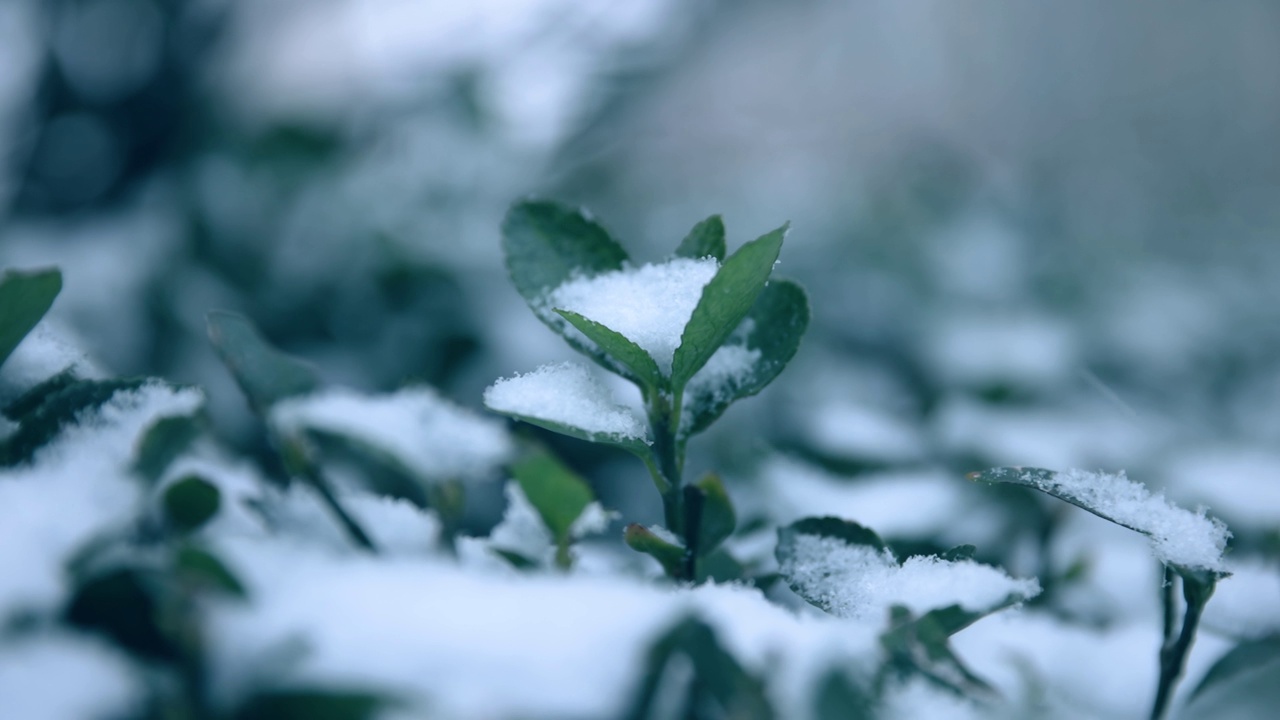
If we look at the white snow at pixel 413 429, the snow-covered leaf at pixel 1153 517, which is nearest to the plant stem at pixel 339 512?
the white snow at pixel 413 429

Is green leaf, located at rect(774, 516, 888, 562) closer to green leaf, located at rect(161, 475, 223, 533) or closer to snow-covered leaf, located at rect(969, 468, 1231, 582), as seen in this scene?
snow-covered leaf, located at rect(969, 468, 1231, 582)

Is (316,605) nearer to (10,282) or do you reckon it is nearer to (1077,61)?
(10,282)

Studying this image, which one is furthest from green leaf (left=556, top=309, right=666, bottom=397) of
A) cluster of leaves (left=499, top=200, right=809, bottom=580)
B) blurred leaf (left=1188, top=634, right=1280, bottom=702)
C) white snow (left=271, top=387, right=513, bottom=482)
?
blurred leaf (left=1188, top=634, right=1280, bottom=702)

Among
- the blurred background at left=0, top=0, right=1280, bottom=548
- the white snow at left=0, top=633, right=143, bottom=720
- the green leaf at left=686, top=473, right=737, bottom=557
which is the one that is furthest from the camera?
the blurred background at left=0, top=0, right=1280, bottom=548

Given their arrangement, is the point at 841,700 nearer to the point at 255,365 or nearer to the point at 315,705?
the point at 315,705

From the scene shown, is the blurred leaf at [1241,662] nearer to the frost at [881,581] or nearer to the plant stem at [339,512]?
the frost at [881,581]

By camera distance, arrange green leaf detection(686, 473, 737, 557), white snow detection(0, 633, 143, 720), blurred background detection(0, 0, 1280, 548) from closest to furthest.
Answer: white snow detection(0, 633, 143, 720)
green leaf detection(686, 473, 737, 557)
blurred background detection(0, 0, 1280, 548)

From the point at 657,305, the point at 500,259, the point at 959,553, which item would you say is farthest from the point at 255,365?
the point at 500,259
